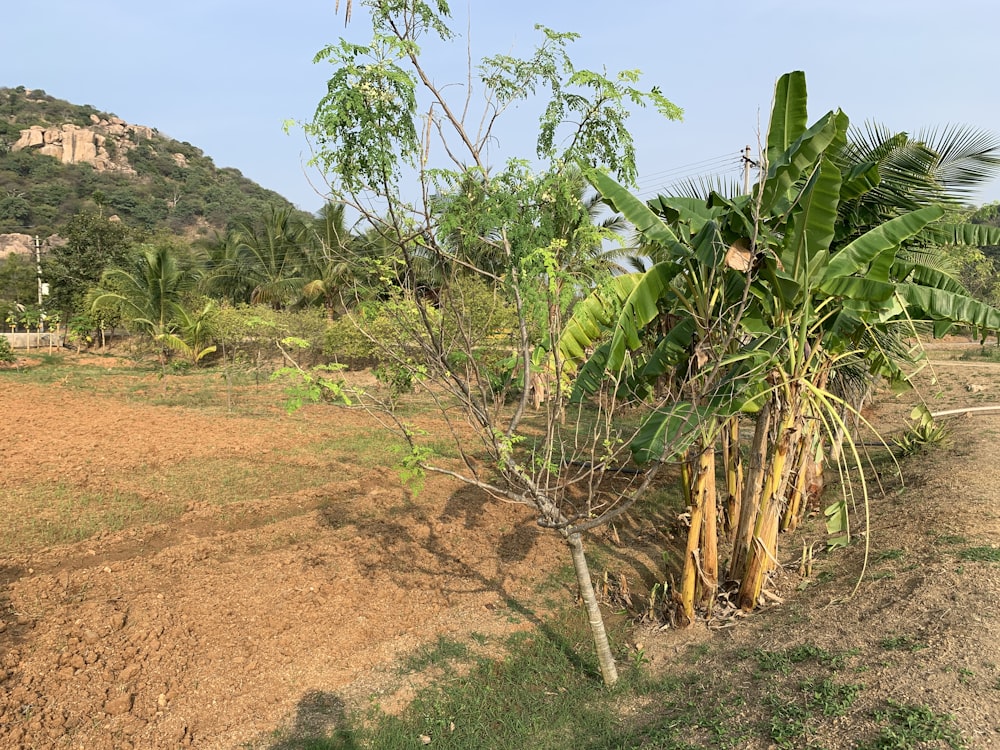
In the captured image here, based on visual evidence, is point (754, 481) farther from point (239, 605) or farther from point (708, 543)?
point (239, 605)

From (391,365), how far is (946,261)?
806 centimetres

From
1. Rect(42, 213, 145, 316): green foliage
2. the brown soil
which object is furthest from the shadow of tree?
Rect(42, 213, 145, 316): green foliage

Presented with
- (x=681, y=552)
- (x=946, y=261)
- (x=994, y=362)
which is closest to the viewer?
(x=681, y=552)

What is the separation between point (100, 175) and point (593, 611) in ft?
286

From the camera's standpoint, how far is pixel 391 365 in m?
4.48

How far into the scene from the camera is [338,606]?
5402 millimetres

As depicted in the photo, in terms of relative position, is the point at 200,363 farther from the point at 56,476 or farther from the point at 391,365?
the point at 391,365

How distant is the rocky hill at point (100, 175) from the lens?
60.1 meters

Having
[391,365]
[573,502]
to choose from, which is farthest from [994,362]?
[391,365]

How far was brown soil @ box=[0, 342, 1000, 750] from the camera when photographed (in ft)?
12.7

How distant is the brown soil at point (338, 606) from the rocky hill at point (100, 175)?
166ft

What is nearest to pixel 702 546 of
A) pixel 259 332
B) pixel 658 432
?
pixel 658 432

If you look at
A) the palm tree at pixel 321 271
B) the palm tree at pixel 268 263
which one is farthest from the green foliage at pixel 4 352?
the palm tree at pixel 321 271

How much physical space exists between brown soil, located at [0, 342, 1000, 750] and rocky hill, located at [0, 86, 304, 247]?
50.4 m
